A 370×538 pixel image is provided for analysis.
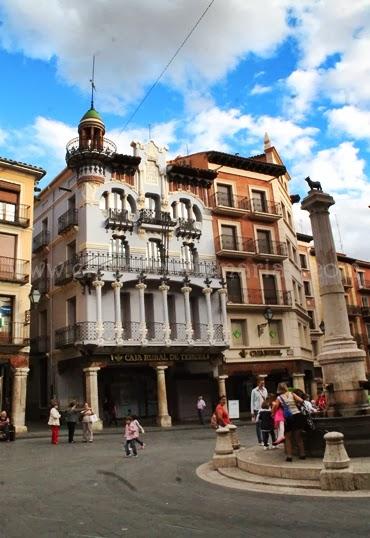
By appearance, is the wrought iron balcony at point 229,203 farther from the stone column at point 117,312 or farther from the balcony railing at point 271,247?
the stone column at point 117,312

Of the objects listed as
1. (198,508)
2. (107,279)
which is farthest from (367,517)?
(107,279)

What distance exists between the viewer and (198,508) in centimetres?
739

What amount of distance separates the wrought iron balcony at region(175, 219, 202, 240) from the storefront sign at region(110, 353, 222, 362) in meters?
7.57

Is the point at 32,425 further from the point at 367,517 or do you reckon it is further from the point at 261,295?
the point at 367,517

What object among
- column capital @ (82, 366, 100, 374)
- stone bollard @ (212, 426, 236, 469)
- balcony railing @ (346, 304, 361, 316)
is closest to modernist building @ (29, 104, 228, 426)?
column capital @ (82, 366, 100, 374)

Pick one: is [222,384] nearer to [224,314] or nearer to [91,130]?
[224,314]

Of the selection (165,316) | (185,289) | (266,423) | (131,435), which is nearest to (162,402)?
(165,316)

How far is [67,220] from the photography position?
3050 centimetres

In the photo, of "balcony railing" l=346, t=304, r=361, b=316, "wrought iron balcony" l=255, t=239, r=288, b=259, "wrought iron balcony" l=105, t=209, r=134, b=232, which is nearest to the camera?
"wrought iron balcony" l=105, t=209, r=134, b=232

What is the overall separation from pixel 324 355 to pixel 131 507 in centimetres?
598

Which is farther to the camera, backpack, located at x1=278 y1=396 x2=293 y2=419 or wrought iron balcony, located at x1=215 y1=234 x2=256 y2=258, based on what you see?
wrought iron balcony, located at x1=215 y1=234 x2=256 y2=258

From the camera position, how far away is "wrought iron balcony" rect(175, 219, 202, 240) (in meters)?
31.9

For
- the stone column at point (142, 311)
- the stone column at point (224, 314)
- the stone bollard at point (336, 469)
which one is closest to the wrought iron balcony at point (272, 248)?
the stone column at point (224, 314)

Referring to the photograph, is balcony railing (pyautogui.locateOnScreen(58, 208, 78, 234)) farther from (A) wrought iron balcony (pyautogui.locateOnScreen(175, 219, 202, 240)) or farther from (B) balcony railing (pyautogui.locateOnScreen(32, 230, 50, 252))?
(A) wrought iron balcony (pyautogui.locateOnScreen(175, 219, 202, 240))
